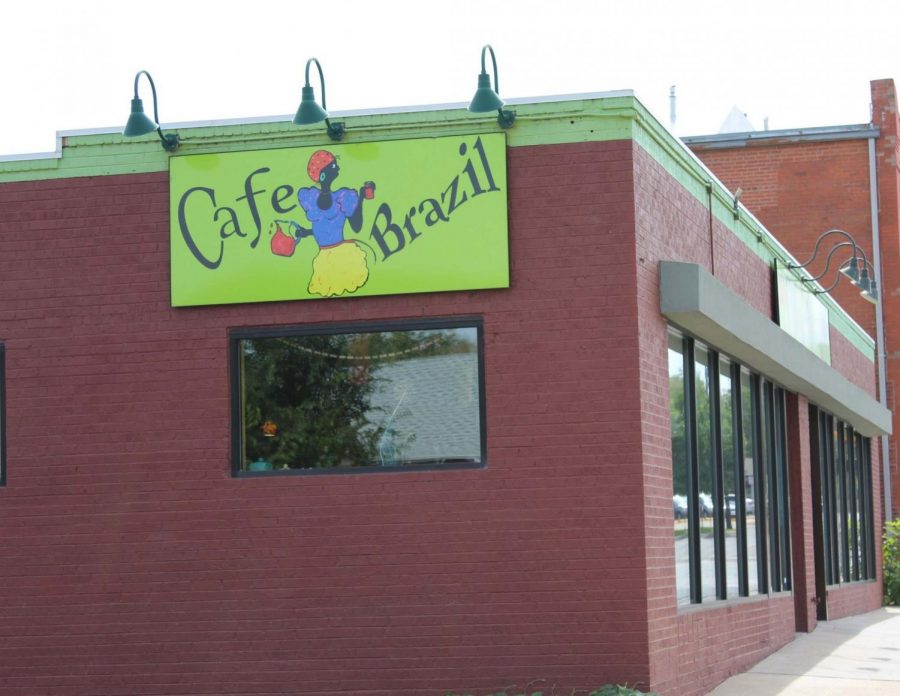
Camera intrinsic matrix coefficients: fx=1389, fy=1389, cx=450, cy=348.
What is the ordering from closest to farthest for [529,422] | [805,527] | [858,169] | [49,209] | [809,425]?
[529,422] → [49,209] → [805,527] → [809,425] → [858,169]

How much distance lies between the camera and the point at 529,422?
10.9 m

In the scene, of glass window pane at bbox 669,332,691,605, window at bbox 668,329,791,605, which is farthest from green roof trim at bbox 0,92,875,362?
window at bbox 668,329,791,605

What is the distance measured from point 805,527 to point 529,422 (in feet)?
29.7

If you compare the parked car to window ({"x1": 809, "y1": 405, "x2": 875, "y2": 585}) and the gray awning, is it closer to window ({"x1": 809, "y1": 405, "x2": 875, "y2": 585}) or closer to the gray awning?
the gray awning

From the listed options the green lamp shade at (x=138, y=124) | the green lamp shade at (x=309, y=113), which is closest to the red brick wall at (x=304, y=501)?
the green lamp shade at (x=138, y=124)

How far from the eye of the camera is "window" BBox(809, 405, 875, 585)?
2095 centimetres

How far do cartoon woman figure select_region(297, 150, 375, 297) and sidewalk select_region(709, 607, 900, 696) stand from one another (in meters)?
5.06

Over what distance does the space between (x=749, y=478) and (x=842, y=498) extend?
8102 mm

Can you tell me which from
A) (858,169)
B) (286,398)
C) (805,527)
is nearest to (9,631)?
(286,398)

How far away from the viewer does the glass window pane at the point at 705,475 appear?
43.7ft

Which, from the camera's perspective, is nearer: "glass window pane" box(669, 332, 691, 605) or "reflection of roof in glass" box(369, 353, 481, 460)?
"reflection of roof in glass" box(369, 353, 481, 460)

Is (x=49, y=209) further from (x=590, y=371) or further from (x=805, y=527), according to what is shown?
(x=805, y=527)

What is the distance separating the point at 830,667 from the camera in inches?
580

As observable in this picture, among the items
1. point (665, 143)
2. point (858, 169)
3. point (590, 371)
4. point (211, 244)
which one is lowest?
point (590, 371)
